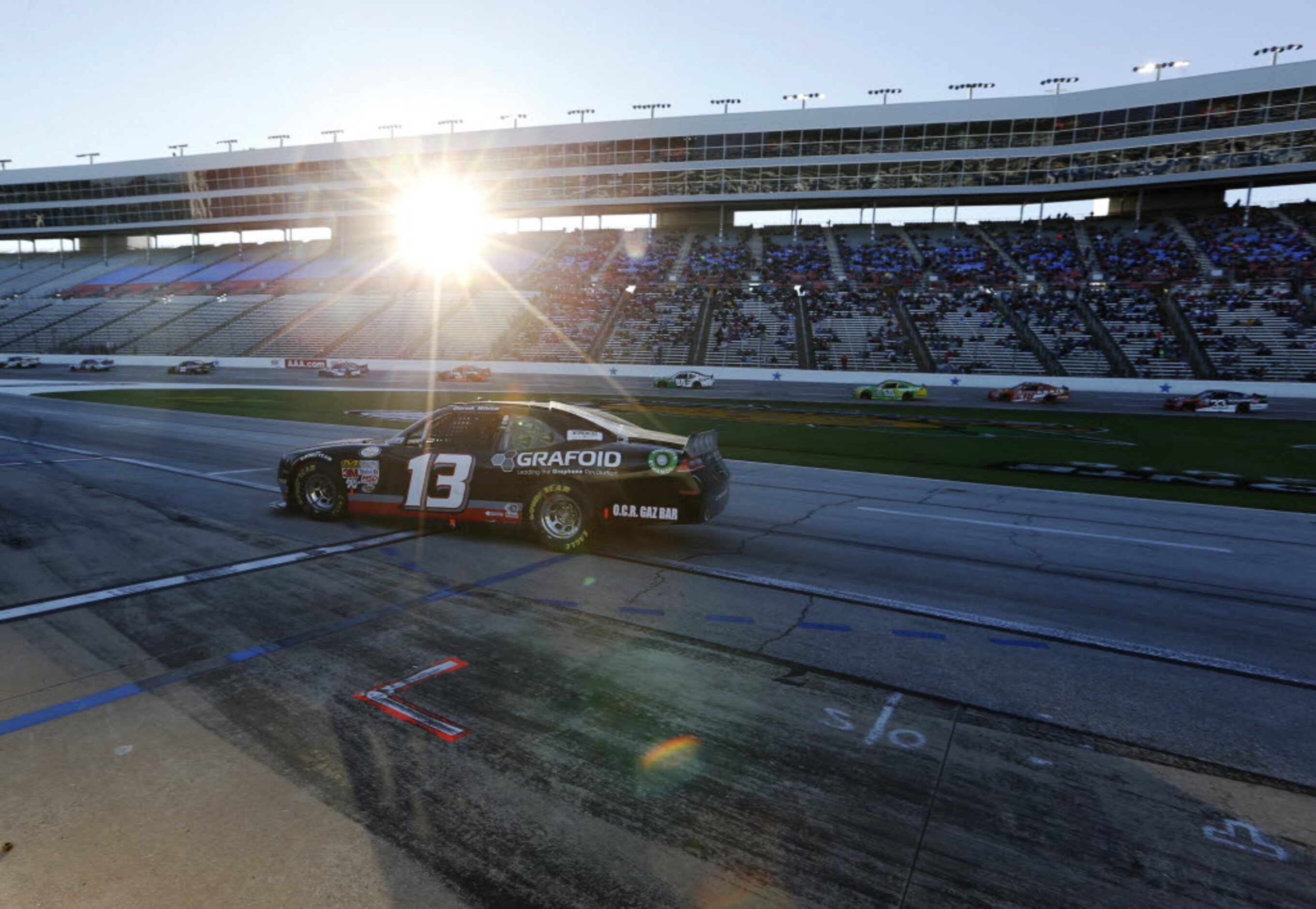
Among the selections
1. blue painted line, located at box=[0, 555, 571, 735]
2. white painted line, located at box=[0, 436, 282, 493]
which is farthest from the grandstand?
blue painted line, located at box=[0, 555, 571, 735]

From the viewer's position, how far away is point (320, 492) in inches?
364

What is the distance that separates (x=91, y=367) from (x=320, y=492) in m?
52.2

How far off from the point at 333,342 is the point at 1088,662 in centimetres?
5914

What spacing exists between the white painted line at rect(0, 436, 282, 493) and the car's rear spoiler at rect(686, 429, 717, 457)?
6.99 m

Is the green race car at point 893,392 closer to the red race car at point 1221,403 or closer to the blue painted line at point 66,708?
the red race car at point 1221,403

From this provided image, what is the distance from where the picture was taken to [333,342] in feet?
184

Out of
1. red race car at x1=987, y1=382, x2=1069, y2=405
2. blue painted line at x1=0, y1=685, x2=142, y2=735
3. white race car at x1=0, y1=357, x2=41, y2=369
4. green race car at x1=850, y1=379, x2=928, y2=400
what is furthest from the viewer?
white race car at x1=0, y1=357, x2=41, y2=369

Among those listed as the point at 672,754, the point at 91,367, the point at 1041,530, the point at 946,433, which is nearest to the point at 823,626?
the point at 672,754

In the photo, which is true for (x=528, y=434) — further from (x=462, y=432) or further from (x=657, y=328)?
(x=657, y=328)

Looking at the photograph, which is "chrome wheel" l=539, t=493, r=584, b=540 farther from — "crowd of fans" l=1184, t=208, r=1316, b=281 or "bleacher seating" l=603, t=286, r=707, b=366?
"crowd of fans" l=1184, t=208, r=1316, b=281

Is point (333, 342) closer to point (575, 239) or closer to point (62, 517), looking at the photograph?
point (575, 239)

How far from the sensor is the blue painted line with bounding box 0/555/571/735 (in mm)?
4379

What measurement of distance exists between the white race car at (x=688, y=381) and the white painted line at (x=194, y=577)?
31.9 metres

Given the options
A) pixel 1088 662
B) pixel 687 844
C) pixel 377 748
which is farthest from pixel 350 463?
pixel 1088 662
